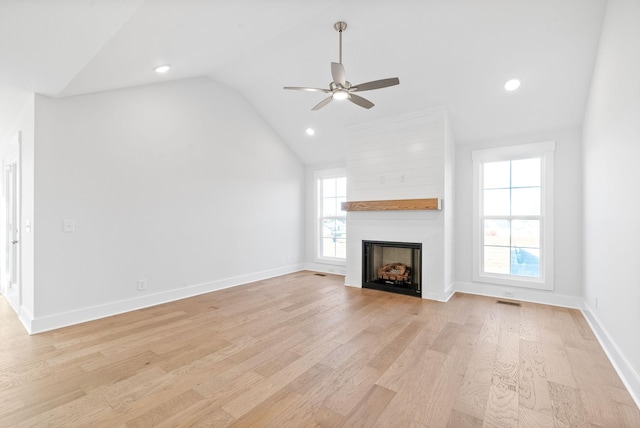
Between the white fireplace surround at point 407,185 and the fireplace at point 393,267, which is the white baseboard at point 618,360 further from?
the fireplace at point 393,267

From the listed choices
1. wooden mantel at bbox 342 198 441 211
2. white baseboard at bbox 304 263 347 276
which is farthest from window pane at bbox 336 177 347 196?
white baseboard at bbox 304 263 347 276

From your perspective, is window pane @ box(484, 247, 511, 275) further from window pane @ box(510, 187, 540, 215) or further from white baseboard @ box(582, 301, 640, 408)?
white baseboard @ box(582, 301, 640, 408)

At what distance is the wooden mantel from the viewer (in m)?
4.21

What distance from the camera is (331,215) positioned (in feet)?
21.1

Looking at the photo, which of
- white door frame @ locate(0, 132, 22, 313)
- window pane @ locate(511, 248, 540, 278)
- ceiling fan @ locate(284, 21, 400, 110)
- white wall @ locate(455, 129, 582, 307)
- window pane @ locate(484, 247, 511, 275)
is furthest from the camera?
window pane @ locate(484, 247, 511, 275)

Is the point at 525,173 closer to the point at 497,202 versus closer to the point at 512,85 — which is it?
the point at 497,202

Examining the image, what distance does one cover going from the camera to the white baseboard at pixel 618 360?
202cm

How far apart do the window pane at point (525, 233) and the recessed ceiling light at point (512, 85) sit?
6.35 feet

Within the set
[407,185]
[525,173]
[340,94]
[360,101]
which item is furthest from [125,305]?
[525,173]

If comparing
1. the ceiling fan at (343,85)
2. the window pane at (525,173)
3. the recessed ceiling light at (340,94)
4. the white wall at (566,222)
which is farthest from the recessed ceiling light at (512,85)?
the recessed ceiling light at (340,94)

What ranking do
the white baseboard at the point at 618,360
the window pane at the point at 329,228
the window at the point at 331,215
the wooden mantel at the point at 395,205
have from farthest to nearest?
1. the window pane at the point at 329,228
2. the window at the point at 331,215
3. the wooden mantel at the point at 395,205
4. the white baseboard at the point at 618,360

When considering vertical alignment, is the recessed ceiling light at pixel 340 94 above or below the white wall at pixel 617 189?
above

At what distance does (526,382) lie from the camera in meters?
2.20

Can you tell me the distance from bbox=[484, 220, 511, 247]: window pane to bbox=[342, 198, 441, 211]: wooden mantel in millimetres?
1154
